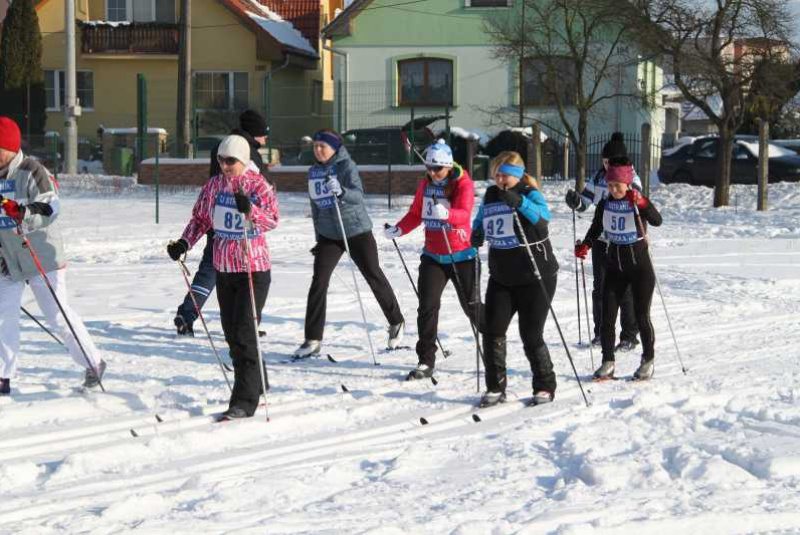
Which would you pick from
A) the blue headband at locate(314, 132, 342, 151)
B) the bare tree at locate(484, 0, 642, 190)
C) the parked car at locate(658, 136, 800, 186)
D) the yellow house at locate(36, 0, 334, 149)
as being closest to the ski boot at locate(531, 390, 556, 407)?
the blue headband at locate(314, 132, 342, 151)

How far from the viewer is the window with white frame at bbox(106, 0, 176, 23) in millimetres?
38562

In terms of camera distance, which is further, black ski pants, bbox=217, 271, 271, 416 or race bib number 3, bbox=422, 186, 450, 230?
race bib number 3, bbox=422, 186, 450, 230

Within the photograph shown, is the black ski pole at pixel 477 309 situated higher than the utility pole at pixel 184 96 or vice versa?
the utility pole at pixel 184 96

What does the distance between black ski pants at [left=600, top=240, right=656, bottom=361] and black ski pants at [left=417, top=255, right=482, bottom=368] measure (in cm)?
90

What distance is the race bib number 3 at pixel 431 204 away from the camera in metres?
8.05

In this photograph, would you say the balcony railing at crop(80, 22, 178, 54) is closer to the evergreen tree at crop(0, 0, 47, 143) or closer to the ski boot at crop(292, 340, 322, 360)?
the evergreen tree at crop(0, 0, 47, 143)

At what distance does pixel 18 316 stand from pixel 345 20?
92.0ft

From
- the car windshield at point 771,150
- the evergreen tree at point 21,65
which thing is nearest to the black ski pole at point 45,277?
the car windshield at point 771,150

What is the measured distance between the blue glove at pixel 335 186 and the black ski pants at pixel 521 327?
5.48 feet

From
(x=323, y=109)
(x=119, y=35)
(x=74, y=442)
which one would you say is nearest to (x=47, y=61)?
(x=119, y=35)

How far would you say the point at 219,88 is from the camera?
36.9 m

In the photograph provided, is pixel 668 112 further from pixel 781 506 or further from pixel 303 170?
pixel 781 506

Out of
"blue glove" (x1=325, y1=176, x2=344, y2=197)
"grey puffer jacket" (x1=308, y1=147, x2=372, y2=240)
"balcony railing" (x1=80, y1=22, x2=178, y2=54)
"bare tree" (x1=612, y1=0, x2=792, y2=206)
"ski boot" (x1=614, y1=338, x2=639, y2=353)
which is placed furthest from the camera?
"balcony railing" (x1=80, y1=22, x2=178, y2=54)

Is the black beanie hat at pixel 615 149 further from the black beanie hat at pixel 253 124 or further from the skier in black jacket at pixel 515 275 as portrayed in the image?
the black beanie hat at pixel 253 124
